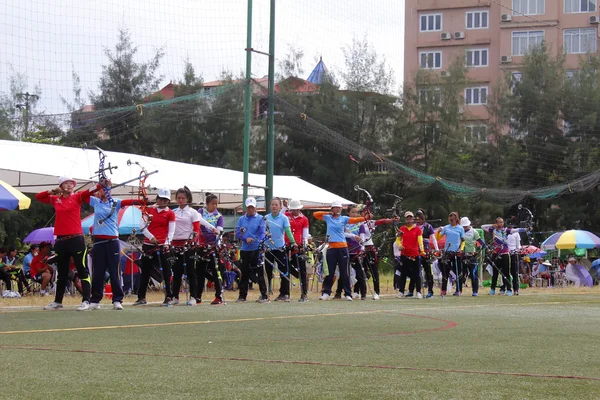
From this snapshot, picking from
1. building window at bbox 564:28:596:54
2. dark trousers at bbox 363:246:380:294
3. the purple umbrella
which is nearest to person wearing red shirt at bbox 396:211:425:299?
dark trousers at bbox 363:246:380:294

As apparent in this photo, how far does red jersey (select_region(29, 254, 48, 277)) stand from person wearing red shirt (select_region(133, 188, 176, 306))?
21.2 feet

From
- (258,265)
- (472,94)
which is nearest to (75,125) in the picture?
(258,265)

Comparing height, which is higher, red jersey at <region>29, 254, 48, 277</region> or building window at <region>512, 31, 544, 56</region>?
building window at <region>512, 31, 544, 56</region>

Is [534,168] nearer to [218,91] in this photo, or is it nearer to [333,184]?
[333,184]

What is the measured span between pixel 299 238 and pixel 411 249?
7.92ft

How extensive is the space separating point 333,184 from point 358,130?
4.70 m

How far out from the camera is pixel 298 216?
2112 centimetres

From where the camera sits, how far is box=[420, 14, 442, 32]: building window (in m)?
72.4

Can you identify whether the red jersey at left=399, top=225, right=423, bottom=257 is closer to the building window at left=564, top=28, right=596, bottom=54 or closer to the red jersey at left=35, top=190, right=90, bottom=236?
the red jersey at left=35, top=190, right=90, bottom=236

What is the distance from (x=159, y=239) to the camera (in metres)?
16.5

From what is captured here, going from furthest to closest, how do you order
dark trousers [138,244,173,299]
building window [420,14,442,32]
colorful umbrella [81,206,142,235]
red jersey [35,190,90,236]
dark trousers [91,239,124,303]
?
building window [420,14,442,32] → colorful umbrella [81,206,142,235] → dark trousers [138,244,173,299] → dark trousers [91,239,124,303] → red jersey [35,190,90,236]

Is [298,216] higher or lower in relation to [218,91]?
lower

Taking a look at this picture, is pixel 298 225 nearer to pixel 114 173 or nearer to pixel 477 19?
pixel 114 173

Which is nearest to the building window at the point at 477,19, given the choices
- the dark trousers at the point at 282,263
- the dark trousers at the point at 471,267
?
the dark trousers at the point at 471,267
